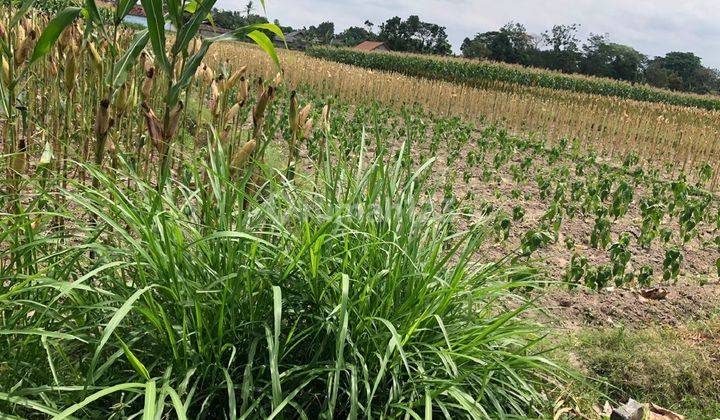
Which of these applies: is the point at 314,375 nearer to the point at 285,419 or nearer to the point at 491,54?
the point at 285,419

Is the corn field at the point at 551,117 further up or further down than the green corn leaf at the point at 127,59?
further down

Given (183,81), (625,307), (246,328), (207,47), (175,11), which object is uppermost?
(175,11)

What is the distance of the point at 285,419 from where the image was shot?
5.25ft

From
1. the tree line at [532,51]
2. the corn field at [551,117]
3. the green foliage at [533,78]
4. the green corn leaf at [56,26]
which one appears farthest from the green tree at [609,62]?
the green corn leaf at [56,26]

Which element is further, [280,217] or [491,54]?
[491,54]

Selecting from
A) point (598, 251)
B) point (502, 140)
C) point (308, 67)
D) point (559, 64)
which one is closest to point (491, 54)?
point (559, 64)

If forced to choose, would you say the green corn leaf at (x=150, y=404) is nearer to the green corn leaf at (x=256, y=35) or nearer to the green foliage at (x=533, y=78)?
the green corn leaf at (x=256, y=35)

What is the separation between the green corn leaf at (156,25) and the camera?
6.37 feet

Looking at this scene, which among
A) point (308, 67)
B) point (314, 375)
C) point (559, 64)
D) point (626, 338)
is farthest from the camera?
point (559, 64)

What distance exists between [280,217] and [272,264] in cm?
29

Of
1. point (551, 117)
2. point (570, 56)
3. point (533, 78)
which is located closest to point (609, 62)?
point (570, 56)

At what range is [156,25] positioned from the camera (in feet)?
6.50

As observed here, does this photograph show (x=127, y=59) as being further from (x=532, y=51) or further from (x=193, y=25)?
(x=532, y=51)

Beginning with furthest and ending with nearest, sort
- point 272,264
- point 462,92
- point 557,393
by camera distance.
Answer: point 462,92 → point 557,393 → point 272,264
